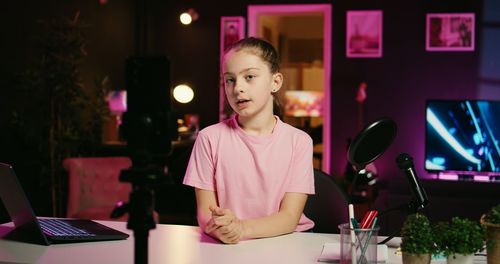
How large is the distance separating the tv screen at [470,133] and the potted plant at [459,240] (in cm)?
475

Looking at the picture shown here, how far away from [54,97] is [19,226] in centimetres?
344

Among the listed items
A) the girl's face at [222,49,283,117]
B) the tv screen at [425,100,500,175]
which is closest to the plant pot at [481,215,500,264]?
the girl's face at [222,49,283,117]

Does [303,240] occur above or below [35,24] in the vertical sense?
below

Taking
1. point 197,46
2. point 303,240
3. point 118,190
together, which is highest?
point 197,46

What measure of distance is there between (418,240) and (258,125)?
70 centimetres

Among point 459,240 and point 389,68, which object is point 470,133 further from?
point 459,240

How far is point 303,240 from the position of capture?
1694mm

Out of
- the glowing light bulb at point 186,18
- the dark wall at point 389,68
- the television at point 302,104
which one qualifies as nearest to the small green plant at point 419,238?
the dark wall at point 389,68

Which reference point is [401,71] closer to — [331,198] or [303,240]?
[331,198]

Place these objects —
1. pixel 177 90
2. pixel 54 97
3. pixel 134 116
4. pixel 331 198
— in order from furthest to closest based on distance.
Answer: pixel 177 90 → pixel 54 97 → pixel 331 198 → pixel 134 116

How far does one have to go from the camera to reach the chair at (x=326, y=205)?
209 cm

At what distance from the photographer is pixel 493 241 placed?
132cm

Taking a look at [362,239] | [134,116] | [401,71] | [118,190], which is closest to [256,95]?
[362,239]

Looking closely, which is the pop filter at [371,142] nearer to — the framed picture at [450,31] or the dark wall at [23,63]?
the dark wall at [23,63]
